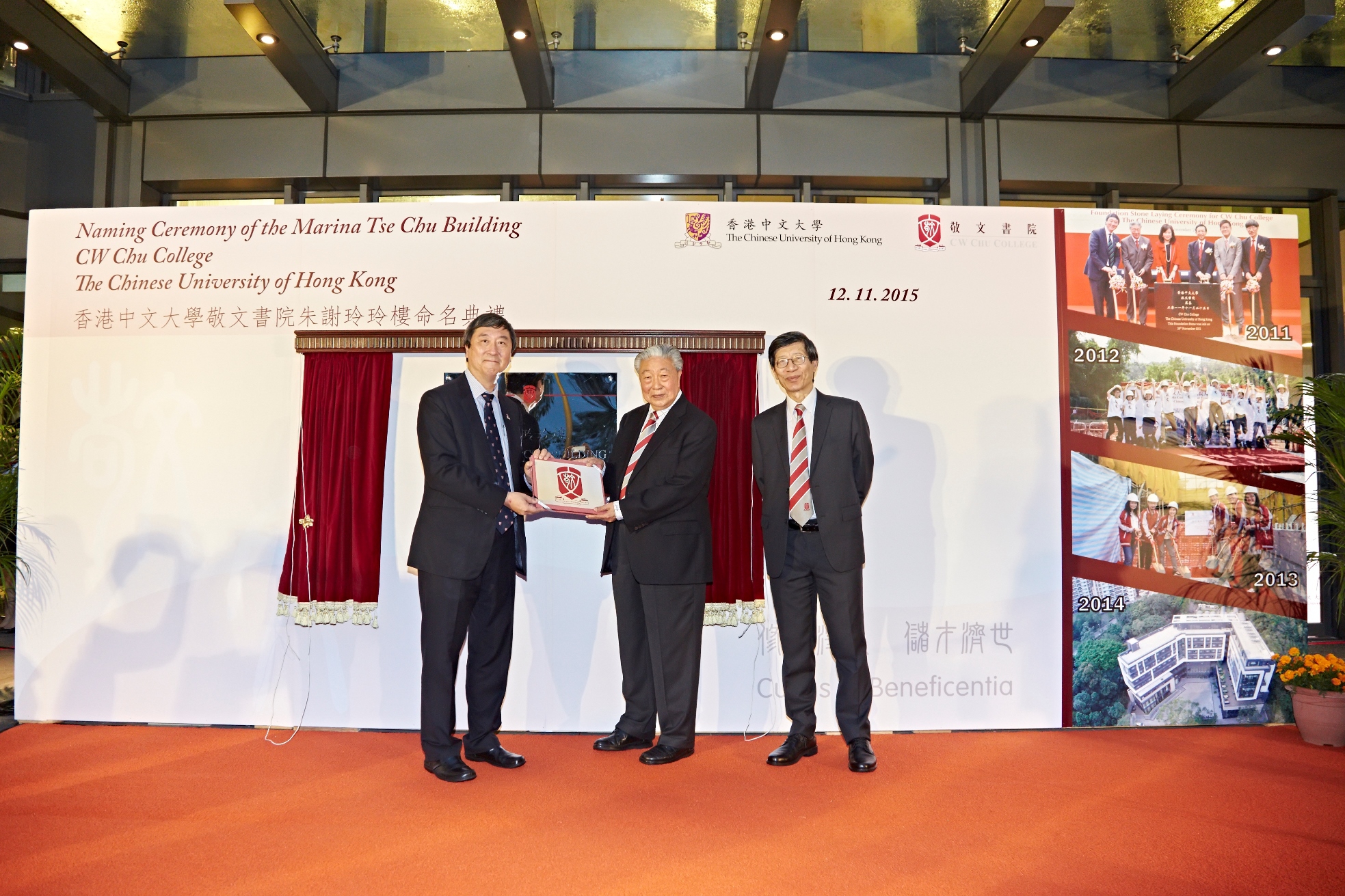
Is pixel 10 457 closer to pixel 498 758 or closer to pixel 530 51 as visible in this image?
pixel 498 758

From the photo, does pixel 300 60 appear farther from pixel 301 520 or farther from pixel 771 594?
pixel 771 594

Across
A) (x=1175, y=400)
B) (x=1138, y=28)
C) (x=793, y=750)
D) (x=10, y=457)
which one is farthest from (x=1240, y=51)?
(x=10, y=457)

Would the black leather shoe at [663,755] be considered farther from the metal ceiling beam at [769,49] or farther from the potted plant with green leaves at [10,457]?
the metal ceiling beam at [769,49]

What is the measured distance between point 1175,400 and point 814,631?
7.49 ft

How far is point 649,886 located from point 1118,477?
3.18 metres

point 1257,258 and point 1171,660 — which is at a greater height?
point 1257,258

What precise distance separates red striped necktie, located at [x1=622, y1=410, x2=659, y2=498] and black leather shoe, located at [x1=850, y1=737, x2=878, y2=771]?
4.85 ft

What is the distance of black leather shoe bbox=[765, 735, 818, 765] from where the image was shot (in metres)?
3.57

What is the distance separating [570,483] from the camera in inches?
142

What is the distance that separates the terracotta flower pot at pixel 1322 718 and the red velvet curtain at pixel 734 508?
260 cm

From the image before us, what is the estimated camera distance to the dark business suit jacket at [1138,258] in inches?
171

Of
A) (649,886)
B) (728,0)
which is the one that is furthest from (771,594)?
(728,0)

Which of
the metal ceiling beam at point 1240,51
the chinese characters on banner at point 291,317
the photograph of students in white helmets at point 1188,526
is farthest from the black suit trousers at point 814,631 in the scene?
the metal ceiling beam at point 1240,51

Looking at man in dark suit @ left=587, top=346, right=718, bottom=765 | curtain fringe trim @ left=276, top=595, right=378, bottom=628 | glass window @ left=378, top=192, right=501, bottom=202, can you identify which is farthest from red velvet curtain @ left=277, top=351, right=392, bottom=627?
glass window @ left=378, top=192, right=501, bottom=202
